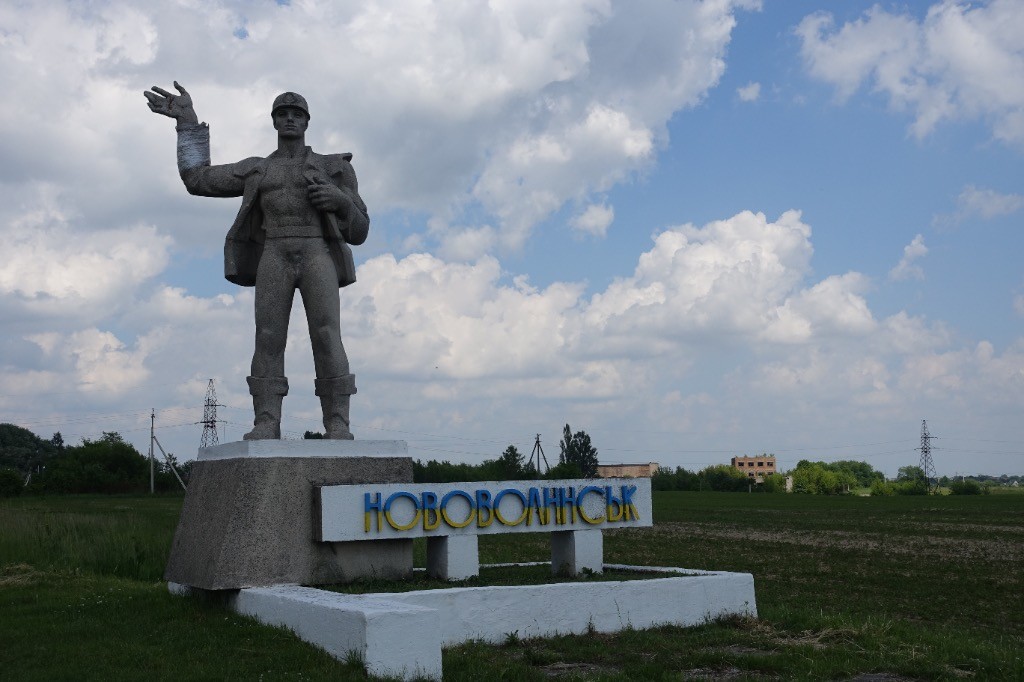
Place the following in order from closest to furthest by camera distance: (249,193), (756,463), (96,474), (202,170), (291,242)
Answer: (291,242) < (249,193) < (202,170) < (96,474) < (756,463)

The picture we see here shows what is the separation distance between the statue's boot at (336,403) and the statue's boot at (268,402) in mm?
463

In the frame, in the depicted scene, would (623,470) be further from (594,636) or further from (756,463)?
(756,463)

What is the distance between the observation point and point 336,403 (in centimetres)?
1227

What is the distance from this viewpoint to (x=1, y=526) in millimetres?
19750

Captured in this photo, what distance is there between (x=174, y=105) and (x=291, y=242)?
2.37m

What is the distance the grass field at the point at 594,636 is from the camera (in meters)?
8.95

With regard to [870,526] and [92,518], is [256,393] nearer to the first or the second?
[92,518]

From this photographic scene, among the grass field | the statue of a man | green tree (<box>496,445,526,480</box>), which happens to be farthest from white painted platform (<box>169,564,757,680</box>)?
green tree (<box>496,445,526,480</box>)

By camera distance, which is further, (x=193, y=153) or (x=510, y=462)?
(x=510, y=462)

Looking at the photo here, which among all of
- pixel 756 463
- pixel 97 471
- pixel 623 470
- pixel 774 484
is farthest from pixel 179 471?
pixel 756 463

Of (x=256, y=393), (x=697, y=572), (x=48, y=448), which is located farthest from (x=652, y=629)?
(x=48, y=448)

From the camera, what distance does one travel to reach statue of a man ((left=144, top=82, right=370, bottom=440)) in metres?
12.2

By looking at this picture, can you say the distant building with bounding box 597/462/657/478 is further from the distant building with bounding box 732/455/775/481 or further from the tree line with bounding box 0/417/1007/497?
the distant building with bounding box 732/455/775/481

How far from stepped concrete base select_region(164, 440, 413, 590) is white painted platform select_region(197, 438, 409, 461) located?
0.01 metres
